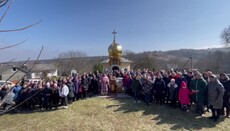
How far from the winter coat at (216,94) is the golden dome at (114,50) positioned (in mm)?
14106

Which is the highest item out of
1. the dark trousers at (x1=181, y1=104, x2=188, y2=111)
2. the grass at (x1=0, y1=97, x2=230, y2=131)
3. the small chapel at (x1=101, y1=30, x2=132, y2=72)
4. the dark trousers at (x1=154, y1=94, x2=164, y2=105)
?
the small chapel at (x1=101, y1=30, x2=132, y2=72)

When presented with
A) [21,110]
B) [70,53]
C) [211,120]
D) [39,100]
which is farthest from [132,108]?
[70,53]

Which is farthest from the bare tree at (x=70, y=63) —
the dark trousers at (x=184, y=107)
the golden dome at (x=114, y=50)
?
the dark trousers at (x=184, y=107)

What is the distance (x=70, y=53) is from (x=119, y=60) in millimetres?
35851

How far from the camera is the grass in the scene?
760 centimetres

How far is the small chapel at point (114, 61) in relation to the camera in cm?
2094

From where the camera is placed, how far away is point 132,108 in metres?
10.1

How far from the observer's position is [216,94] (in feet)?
26.6

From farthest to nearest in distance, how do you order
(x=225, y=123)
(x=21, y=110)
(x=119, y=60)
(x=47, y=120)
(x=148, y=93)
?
(x=119, y=60) < (x=21, y=110) < (x=148, y=93) < (x=47, y=120) < (x=225, y=123)

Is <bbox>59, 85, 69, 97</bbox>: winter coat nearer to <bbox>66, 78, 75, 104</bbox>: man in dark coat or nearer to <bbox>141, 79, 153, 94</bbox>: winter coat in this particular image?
<bbox>66, 78, 75, 104</bbox>: man in dark coat

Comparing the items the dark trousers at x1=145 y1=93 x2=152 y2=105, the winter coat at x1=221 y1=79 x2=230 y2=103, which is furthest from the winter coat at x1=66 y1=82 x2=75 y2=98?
the winter coat at x1=221 y1=79 x2=230 y2=103

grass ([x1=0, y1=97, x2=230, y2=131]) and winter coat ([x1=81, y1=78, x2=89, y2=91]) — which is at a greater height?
winter coat ([x1=81, y1=78, x2=89, y2=91])

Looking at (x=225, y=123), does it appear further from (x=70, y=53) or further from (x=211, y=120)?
(x=70, y=53)

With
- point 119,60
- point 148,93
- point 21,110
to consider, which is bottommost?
point 21,110
